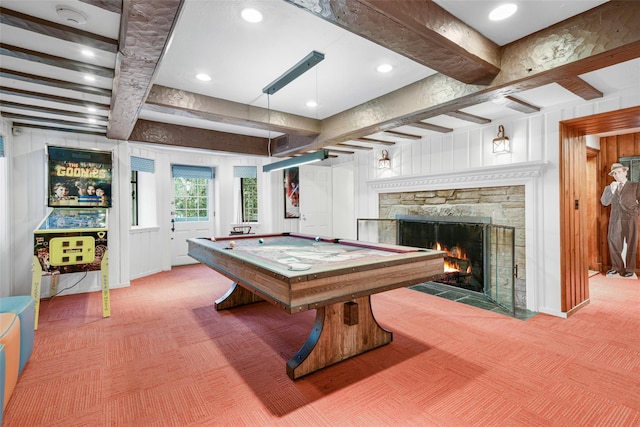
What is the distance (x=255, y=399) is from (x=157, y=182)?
539 centimetres

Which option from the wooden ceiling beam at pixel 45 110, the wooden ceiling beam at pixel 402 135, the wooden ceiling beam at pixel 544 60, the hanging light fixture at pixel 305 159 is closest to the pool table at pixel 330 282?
the hanging light fixture at pixel 305 159

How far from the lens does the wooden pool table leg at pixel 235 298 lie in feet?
12.8

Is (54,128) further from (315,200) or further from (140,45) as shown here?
(315,200)

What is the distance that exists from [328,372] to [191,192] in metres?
5.90

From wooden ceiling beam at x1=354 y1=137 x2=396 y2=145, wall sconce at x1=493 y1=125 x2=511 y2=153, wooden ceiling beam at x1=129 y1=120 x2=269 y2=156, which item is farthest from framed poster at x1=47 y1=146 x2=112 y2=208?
wall sconce at x1=493 y1=125 x2=511 y2=153

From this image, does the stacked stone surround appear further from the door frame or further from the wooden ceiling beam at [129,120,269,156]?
the wooden ceiling beam at [129,120,269,156]

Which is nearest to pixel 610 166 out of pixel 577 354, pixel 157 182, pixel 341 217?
pixel 577 354

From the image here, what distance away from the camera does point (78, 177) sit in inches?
174

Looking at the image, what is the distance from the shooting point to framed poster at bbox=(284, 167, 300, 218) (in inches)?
283

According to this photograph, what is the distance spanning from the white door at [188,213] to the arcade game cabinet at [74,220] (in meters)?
2.15

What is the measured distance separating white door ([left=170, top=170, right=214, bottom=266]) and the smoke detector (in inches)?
207

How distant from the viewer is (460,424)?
1.84 metres

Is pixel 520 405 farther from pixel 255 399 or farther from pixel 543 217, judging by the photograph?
pixel 543 217

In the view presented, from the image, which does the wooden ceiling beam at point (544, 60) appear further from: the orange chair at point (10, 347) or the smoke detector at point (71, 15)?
the orange chair at point (10, 347)
